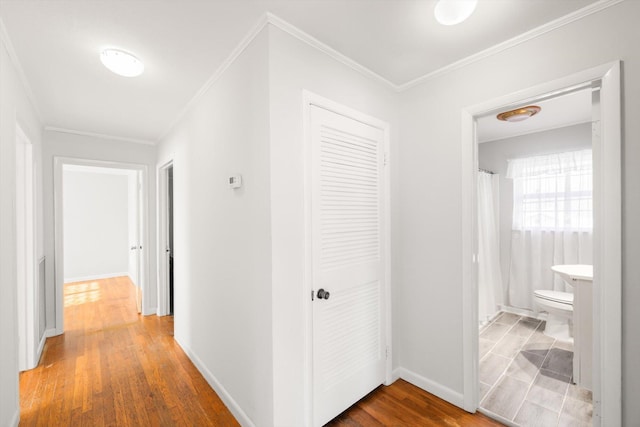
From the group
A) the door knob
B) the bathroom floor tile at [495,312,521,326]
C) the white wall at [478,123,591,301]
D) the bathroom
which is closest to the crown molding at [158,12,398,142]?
the bathroom

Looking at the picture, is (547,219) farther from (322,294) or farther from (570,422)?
(322,294)

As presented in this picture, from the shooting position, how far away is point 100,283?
5973mm

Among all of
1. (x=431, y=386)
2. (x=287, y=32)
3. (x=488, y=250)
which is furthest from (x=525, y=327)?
(x=287, y=32)

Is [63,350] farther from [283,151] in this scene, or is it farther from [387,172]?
[387,172]

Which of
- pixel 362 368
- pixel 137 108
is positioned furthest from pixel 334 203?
pixel 137 108

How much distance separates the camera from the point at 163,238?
12.8 feet

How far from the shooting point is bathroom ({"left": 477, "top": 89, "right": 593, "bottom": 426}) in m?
2.25

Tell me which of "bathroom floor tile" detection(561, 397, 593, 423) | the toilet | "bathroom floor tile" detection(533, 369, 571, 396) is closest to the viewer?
"bathroom floor tile" detection(561, 397, 593, 423)

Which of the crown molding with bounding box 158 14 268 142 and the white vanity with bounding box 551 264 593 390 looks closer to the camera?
the crown molding with bounding box 158 14 268 142

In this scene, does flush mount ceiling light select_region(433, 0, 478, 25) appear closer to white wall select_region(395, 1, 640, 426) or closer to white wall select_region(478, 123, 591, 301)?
white wall select_region(395, 1, 640, 426)

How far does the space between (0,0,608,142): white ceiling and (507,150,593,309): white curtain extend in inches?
99.1

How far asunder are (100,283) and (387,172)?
6524mm

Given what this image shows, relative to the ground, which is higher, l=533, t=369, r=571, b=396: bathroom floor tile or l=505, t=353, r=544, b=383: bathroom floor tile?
l=533, t=369, r=571, b=396: bathroom floor tile

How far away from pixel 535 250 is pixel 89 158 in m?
5.73
